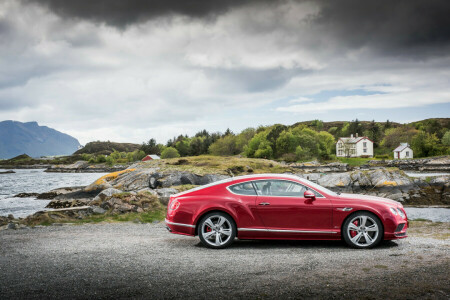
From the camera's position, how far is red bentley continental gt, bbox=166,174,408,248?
26.3ft

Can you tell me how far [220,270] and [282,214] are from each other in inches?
93.7

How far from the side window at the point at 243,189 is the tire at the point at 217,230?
583mm

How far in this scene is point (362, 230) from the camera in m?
8.05

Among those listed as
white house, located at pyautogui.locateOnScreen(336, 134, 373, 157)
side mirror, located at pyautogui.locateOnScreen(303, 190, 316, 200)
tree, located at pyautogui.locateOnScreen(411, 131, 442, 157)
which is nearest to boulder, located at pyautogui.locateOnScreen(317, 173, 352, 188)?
side mirror, located at pyautogui.locateOnScreen(303, 190, 316, 200)

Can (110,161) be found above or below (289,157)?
below

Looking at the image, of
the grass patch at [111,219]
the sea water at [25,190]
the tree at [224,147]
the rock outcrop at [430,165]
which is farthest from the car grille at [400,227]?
the tree at [224,147]

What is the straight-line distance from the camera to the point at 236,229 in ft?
26.9

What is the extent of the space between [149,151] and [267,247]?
170 metres

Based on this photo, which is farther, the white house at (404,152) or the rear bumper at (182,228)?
the white house at (404,152)

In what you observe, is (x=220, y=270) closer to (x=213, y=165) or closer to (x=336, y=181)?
(x=213, y=165)

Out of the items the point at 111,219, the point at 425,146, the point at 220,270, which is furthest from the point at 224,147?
the point at 220,270

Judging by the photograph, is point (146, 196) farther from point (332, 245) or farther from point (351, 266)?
point (351, 266)

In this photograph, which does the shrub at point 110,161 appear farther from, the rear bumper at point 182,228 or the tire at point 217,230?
the tire at point 217,230

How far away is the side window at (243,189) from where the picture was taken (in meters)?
8.30
